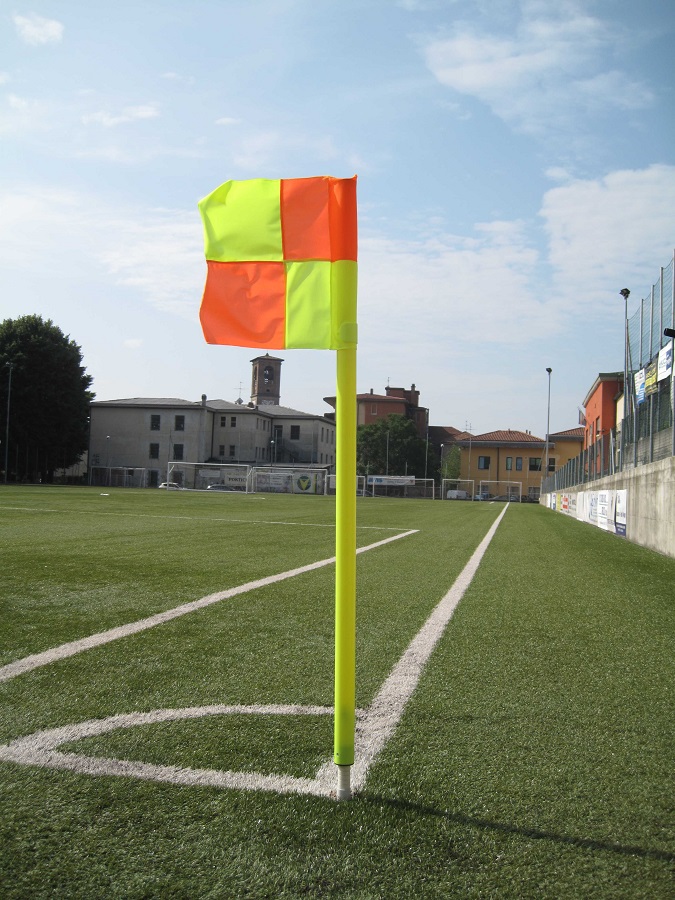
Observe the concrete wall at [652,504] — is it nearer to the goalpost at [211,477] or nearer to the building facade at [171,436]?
the goalpost at [211,477]

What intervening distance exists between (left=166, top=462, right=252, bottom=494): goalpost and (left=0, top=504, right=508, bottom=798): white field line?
56257mm

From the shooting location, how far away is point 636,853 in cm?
221

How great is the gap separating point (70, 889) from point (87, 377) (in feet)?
213

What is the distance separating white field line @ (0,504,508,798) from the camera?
2609mm

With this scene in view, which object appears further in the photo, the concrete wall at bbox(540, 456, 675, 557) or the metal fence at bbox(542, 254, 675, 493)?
the metal fence at bbox(542, 254, 675, 493)

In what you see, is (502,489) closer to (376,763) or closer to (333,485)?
(333,485)

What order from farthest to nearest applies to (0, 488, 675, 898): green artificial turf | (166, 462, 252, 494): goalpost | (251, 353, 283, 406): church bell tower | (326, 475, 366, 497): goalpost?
1. (251, 353, 283, 406): church bell tower
2. (326, 475, 366, 497): goalpost
3. (166, 462, 252, 494): goalpost
4. (0, 488, 675, 898): green artificial turf

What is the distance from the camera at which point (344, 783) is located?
2.55 meters

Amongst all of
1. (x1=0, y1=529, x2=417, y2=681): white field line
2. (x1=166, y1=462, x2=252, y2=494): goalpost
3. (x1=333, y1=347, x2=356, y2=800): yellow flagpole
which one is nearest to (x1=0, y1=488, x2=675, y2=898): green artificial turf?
(x1=0, y1=529, x2=417, y2=681): white field line

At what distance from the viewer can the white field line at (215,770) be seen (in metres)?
2.61

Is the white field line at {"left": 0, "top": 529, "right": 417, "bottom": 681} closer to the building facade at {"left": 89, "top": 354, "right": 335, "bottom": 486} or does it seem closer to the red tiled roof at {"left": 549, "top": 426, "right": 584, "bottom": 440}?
the building facade at {"left": 89, "top": 354, "right": 335, "bottom": 486}

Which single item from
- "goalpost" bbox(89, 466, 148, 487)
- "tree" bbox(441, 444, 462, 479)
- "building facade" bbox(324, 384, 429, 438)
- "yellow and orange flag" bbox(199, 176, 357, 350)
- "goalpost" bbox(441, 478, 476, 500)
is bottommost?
"goalpost" bbox(441, 478, 476, 500)

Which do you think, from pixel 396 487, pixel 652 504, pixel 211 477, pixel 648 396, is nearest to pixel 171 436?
pixel 211 477

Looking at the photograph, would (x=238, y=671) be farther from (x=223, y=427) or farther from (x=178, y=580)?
(x=223, y=427)
